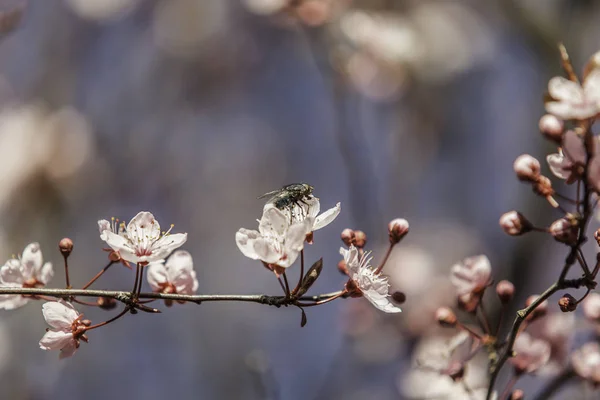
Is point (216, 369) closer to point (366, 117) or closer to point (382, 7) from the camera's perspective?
point (366, 117)

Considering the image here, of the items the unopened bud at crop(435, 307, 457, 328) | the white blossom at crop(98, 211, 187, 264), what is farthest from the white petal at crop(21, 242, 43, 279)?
the unopened bud at crop(435, 307, 457, 328)

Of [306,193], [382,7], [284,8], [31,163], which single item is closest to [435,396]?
[306,193]

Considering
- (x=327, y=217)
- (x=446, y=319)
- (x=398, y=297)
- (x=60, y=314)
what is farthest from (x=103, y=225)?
(x=446, y=319)

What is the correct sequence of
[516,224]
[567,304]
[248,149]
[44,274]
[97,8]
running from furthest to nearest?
1. [248,149]
2. [97,8]
3. [44,274]
4. [516,224]
5. [567,304]

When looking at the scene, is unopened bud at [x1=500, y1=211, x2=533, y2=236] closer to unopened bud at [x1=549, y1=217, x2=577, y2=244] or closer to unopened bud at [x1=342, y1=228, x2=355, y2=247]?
unopened bud at [x1=549, y1=217, x2=577, y2=244]

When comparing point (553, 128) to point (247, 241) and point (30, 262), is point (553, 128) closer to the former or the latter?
point (247, 241)
